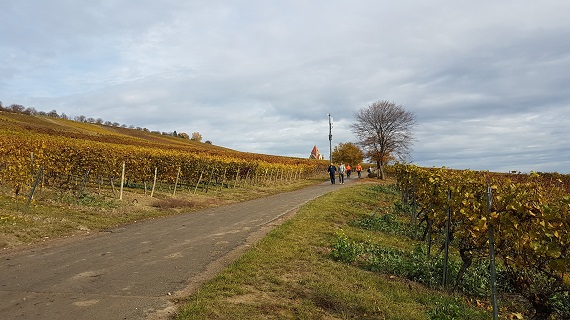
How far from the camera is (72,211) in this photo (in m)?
14.2

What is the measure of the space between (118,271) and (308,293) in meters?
3.79

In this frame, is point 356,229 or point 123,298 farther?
point 356,229

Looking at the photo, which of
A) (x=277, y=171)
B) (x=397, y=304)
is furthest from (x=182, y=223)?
(x=277, y=171)

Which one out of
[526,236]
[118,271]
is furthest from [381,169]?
[526,236]

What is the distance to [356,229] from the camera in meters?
12.9

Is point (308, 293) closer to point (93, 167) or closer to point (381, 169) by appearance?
point (93, 167)

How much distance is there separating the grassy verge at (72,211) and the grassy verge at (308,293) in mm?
6389

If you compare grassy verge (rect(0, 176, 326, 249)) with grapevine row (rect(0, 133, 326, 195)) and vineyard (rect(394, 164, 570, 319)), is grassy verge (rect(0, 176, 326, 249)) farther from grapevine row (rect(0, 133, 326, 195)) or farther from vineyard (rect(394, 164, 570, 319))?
vineyard (rect(394, 164, 570, 319))

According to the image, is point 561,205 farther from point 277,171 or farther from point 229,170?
point 277,171

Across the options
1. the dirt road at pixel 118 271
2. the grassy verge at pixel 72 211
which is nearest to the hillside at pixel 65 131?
the grassy verge at pixel 72 211

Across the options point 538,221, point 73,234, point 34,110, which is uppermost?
point 34,110

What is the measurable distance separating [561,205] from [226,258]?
614 cm

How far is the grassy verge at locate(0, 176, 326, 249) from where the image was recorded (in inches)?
417

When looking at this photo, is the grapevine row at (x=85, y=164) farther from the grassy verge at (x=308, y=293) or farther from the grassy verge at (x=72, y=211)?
the grassy verge at (x=308, y=293)
